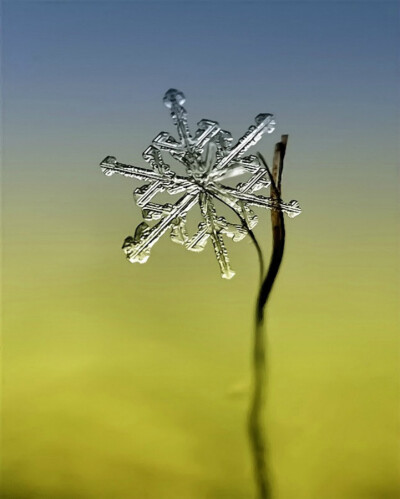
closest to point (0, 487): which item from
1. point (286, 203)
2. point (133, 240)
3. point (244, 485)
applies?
point (244, 485)

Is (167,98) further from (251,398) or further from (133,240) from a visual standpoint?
(251,398)

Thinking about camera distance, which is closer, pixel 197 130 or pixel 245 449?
pixel 197 130

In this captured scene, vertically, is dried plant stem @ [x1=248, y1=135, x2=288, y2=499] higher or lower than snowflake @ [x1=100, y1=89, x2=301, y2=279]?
lower

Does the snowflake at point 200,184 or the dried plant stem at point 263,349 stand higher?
the snowflake at point 200,184

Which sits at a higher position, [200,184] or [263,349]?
[200,184]
